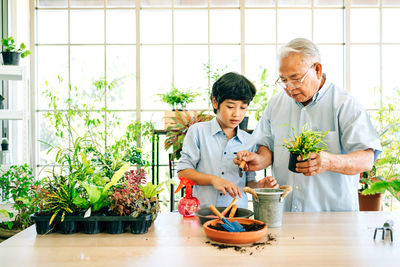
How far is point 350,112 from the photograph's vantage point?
1.88 metres

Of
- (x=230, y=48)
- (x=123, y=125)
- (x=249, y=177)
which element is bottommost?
(x=249, y=177)

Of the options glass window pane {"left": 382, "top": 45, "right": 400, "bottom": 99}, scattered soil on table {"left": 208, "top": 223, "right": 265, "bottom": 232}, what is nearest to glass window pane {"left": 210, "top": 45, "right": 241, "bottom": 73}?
glass window pane {"left": 382, "top": 45, "right": 400, "bottom": 99}

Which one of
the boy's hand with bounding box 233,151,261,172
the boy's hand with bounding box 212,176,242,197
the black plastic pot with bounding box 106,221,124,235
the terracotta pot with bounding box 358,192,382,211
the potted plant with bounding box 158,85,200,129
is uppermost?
the potted plant with bounding box 158,85,200,129

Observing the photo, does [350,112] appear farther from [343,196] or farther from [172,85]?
[172,85]

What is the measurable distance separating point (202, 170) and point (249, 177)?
27 centimetres

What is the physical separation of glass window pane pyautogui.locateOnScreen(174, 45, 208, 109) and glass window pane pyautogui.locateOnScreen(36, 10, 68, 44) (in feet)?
4.70

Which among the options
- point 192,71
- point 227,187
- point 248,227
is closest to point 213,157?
point 227,187

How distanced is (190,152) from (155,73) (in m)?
2.63

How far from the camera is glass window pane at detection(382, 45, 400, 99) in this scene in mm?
4449

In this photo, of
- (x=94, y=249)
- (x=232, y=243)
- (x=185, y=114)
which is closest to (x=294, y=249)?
(x=232, y=243)

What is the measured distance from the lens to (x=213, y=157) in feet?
6.90

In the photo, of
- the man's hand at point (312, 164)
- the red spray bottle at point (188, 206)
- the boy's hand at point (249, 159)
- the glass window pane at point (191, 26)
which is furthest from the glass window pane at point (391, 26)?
the red spray bottle at point (188, 206)

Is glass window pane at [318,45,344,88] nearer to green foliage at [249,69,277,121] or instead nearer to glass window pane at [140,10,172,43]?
green foliage at [249,69,277,121]

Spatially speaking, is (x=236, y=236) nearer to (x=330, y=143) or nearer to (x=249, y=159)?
(x=249, y=159)
